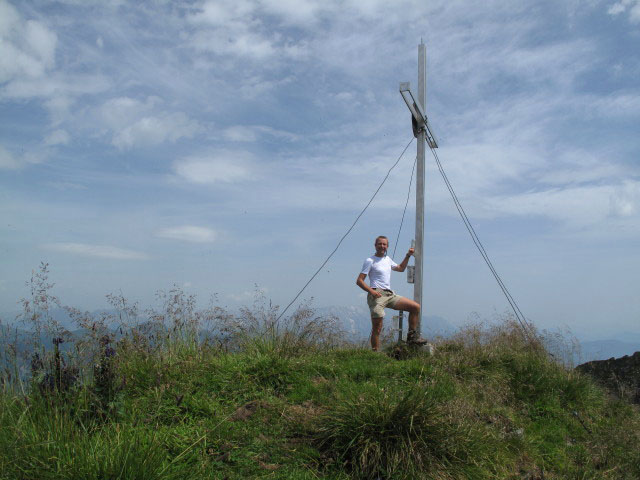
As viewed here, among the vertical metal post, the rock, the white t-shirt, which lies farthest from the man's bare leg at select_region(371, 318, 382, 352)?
the rock

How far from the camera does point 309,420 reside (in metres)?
4.60

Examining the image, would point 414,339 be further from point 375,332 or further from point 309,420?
point 309,420

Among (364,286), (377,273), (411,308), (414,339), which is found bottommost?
(414,339)

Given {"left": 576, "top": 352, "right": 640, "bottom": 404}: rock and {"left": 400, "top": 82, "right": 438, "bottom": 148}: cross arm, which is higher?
{"left": 400, "top": 82, "right": 438, "bottom": 148}: cross arm

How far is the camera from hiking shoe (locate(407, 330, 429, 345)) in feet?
23.8

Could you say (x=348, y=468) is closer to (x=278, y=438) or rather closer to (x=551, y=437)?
(x=278, y=438)

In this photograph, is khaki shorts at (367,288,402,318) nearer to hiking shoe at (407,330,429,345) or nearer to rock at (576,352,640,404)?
hiking shoe at (407,330,429,345)

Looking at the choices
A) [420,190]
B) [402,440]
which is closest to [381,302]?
[420,190]

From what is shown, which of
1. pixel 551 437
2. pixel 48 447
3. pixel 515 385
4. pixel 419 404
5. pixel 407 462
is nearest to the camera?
pixel 48 447

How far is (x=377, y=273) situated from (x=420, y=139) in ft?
8.73

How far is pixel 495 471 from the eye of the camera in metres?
4.36

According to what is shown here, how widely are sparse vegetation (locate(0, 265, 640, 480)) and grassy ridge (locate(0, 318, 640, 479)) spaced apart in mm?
17

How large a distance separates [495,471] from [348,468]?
1.38m

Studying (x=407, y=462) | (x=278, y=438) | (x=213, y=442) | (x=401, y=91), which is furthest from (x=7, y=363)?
(x=401, y=91)
